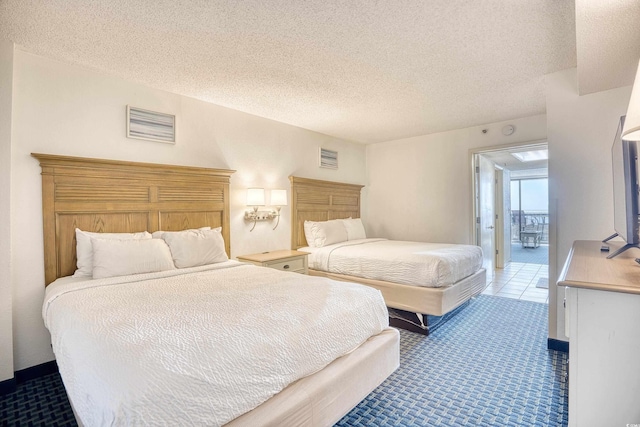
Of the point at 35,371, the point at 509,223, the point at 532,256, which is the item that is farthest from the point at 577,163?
the point at 532,256

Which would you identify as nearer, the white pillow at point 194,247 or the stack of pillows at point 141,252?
the stack of pillows at point 141,252

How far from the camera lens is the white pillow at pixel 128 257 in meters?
2.29

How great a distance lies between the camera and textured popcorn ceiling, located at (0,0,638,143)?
184cm

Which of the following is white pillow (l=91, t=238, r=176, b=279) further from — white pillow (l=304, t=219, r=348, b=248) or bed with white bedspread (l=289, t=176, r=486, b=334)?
white pillow (l=304, t=219, r=348, b=248)

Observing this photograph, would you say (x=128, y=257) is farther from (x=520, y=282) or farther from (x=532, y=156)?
(x=532, y=156)

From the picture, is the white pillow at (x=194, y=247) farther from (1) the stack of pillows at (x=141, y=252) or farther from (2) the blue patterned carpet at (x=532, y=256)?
(2) the blue patterned carpet at (x=532, y=256)

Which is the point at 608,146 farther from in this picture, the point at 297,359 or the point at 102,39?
the point at 102,39

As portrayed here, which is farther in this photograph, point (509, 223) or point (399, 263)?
point (509, 223)

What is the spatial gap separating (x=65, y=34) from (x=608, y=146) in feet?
13.5

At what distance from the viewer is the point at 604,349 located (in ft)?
3.50

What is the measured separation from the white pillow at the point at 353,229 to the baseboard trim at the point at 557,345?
2654mm

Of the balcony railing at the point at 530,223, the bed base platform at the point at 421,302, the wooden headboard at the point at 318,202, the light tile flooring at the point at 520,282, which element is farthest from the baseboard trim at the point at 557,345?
the balcony railing at the point at 530,223

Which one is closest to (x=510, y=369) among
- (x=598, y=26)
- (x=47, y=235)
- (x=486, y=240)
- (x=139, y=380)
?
(x=598, y=26)

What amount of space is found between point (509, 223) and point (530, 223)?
3.70 meters
